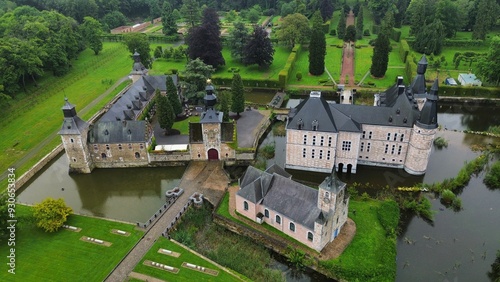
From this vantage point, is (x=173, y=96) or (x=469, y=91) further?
(x=469, y=91)

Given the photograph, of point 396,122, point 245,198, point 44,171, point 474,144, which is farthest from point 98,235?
point 474,144

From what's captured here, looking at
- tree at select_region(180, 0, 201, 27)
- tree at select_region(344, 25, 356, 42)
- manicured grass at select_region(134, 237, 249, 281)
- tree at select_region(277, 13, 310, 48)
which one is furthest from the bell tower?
tree at select_region(344, 25, 356, 42)

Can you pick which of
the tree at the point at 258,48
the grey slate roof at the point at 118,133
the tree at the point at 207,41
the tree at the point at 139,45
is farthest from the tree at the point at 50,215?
the tree at the point at 258,48

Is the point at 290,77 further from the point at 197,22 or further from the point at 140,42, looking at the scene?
the point at 197,22

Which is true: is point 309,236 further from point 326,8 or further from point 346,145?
point 326,8

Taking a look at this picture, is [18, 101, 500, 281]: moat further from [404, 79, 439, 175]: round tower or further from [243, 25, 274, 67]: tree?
[243, 25, 274, 67]: tree

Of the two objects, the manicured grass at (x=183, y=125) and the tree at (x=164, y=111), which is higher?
the tree at (x=164, y=111)

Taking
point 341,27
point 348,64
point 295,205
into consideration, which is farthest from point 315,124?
point 341,27

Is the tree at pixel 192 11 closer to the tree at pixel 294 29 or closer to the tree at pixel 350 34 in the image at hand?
the tree at pixel 294 29
